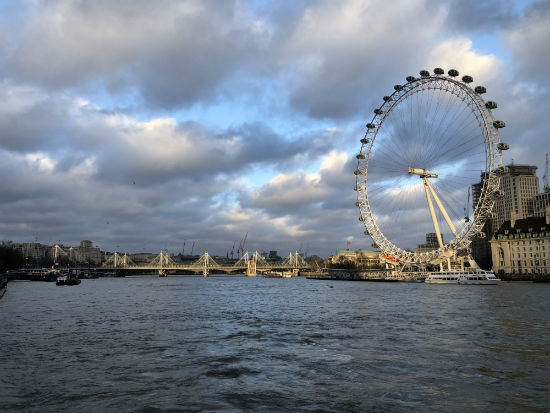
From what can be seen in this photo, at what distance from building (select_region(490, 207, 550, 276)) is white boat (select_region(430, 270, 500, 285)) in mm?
31368

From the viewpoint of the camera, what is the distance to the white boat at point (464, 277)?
305ft

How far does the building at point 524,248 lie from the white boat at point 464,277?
31.4m

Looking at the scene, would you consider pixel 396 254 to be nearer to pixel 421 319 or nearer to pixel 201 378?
pixel 421 319

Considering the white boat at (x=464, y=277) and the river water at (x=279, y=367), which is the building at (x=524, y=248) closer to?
the white boat at (x=464, y=277)

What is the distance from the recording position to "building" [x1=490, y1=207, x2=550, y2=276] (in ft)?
392

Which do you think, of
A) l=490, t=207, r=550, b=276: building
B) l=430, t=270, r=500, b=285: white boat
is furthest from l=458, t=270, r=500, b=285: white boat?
l=490, t=207, r=550, b=276: building

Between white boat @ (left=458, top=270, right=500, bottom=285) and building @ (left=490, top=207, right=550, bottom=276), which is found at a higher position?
building @ (left=490, top=207, right=550, bottom=276)

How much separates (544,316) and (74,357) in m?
31.8

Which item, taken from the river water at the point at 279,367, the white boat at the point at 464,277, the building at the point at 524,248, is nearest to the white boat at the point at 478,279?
the white boat at the point at 464,277

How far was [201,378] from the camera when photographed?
14961 millimetres

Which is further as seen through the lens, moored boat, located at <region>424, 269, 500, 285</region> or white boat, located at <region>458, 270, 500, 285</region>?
moored boat, located at <region>424, 269, 500, 285</region>

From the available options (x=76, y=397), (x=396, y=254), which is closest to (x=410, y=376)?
(x=76, y=397)

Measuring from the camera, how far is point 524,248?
125m

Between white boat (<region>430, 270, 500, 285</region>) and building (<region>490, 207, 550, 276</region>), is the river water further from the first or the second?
building (<region>490, 207, 550, 276</region>)
